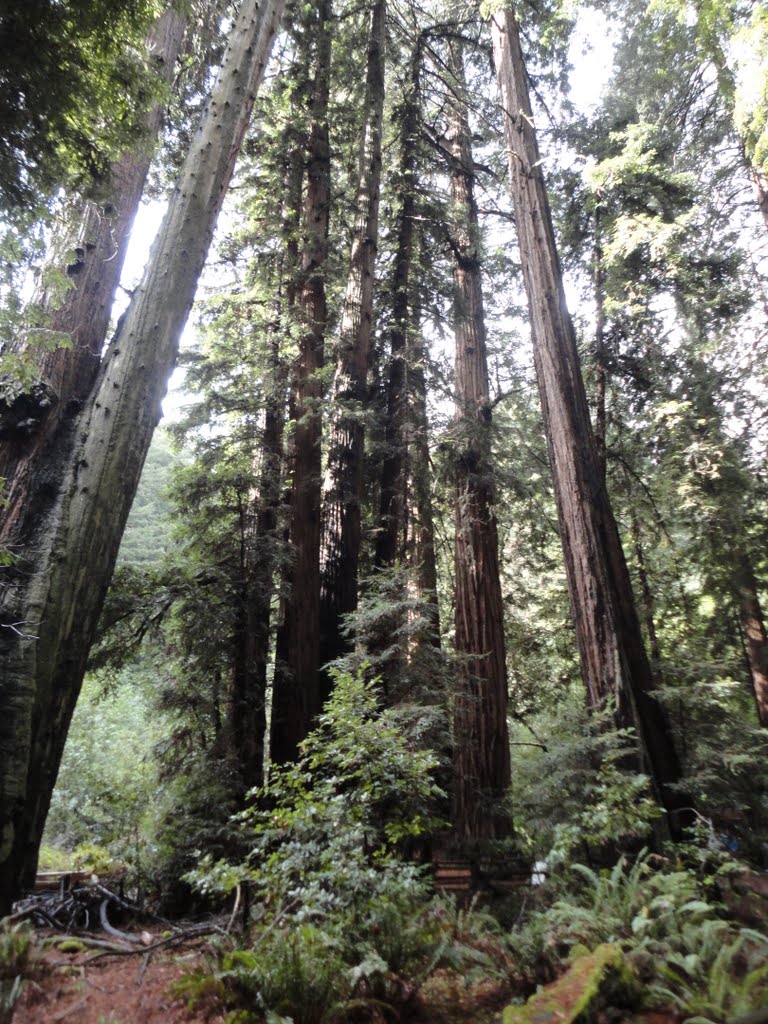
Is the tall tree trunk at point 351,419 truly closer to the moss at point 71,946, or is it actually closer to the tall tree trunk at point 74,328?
the tall tree trunk at point 74,328

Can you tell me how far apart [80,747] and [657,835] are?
14.3 m

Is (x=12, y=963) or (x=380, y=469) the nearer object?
(x=12, y=963)

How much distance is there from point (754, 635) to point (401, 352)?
7964mm

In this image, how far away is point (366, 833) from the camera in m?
4.39

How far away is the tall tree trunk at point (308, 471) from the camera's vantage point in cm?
741

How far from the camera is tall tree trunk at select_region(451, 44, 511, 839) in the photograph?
7.36 meters

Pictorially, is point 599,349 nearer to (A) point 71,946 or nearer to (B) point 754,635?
(B) point 754,635

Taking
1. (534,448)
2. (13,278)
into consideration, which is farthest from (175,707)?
(534,448)

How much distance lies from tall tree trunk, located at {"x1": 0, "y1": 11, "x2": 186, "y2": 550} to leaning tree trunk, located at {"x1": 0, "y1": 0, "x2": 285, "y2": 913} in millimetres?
182

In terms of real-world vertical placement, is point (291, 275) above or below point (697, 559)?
above

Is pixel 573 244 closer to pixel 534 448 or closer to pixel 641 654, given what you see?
pixel 534 448

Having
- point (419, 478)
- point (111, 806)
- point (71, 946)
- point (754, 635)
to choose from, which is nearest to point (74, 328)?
point (71, 946)

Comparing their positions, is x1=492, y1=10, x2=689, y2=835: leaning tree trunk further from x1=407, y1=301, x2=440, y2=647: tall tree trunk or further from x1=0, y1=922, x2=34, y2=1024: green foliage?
x1=0, y1=922, x2=34, y2=1024: green foliage

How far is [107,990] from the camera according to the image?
13.0 feet
